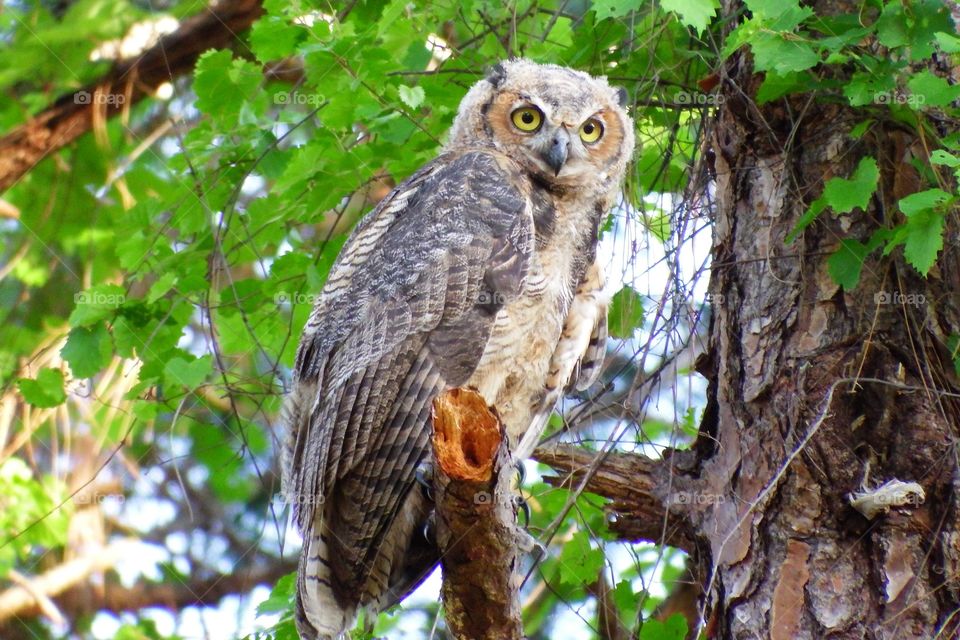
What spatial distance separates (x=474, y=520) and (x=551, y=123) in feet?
5.66

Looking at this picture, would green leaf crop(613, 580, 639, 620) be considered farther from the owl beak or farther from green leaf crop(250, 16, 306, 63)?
green leaf crop(250, 16, 306, 63)

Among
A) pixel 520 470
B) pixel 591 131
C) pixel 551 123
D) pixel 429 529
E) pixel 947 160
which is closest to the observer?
pixel 947 160

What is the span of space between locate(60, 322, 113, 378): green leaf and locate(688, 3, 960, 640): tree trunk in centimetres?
211

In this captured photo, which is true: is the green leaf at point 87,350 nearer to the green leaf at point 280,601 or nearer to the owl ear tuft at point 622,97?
the green leaf at point 280,601

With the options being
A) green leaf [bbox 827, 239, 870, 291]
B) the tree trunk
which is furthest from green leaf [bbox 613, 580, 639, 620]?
green leaf [bbox 827, 239, 870, 291]

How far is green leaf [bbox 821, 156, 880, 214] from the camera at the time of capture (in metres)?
2.60

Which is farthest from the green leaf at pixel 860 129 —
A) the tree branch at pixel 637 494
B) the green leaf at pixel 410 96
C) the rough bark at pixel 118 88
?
the rough bark at pixel 118 88

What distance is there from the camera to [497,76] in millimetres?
3656

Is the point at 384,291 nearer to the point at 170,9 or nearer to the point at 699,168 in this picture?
the point at 699,168

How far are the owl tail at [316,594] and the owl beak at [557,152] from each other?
1.42m

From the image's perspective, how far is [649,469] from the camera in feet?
10.1

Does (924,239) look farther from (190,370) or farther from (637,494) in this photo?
(190,370)

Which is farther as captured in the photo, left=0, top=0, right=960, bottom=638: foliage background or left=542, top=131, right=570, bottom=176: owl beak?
left=542, top=131, right=570, bottom=176: owl beak

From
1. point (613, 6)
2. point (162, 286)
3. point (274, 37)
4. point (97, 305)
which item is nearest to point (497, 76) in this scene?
point (274, 37)
